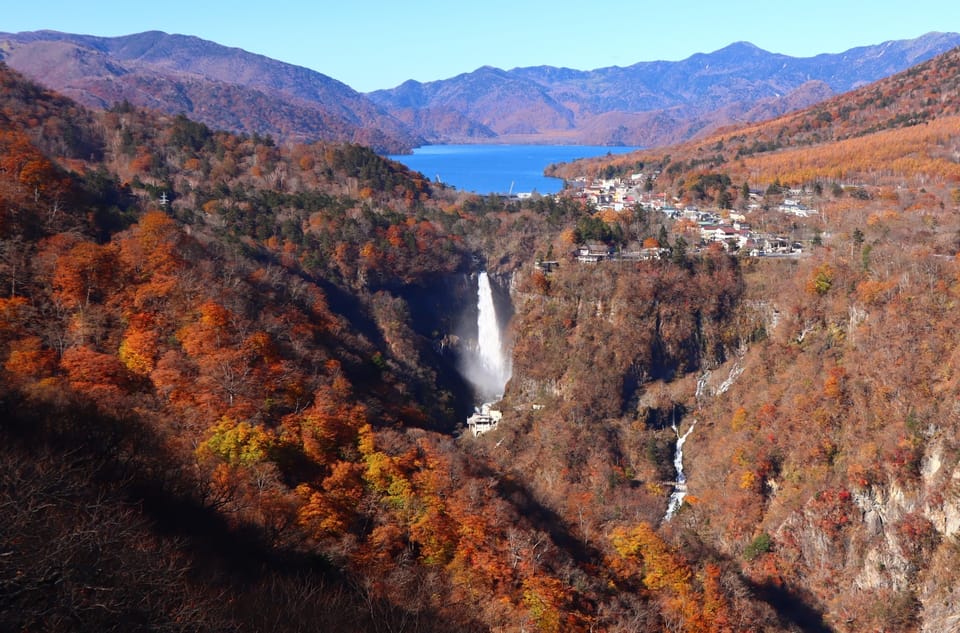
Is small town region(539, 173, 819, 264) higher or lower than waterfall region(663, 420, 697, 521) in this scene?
higher

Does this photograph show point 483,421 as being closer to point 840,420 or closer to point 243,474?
point 840,420

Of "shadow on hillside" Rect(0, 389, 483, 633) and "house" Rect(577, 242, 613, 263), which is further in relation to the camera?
"house" Rect(577, 242, 613, 263)

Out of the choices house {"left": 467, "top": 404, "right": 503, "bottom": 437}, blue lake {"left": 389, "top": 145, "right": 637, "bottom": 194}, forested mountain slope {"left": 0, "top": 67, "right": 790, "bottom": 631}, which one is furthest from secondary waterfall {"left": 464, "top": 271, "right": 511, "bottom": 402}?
blue lake {"left": 389, "top": 145, "right": 637, "bottom": 194}

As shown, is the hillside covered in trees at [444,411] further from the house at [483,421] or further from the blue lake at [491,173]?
the blue lake at [491,173]

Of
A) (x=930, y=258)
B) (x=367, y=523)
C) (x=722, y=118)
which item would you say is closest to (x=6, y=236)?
(x=367, y=523)

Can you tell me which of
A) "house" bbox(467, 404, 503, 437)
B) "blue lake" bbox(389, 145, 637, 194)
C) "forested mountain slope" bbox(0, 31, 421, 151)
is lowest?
"house" bbox(467, 404, 503, 437)

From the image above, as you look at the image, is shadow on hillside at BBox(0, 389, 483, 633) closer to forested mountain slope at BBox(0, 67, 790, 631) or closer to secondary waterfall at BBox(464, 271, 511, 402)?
forested mountain slope at BBox(0, 67, 790, 631)

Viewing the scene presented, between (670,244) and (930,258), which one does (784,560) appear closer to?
(930,258)
